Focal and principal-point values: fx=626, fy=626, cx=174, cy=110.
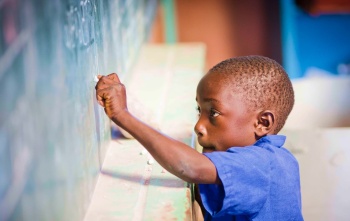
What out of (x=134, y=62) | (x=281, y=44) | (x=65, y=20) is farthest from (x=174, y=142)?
(x=281, y=44)

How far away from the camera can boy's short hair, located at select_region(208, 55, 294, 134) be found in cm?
126

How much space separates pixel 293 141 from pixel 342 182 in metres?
0.20

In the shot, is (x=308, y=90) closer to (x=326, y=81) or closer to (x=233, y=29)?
(x=326, y=81)

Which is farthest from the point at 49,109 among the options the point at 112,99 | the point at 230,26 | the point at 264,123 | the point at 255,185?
the point at 230,26

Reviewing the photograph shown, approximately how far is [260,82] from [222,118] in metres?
0.11

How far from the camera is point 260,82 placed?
1.27 meters

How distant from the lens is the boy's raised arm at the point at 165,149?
1.06m

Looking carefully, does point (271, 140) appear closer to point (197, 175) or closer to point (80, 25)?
point (197, 175)

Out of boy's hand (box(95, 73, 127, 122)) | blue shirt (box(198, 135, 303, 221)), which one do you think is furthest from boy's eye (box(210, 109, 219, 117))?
boy's hand (box(95, 73, 127, 122))

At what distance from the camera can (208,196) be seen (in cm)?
117

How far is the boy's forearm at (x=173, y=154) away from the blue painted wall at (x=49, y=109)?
0.12m

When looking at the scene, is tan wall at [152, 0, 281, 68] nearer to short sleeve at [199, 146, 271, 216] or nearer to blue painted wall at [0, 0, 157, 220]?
blue painted wall at [0, 0, 157, 220]

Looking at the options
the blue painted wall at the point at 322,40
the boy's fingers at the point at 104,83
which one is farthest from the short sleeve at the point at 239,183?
the blue painted wall at the point at 322,40

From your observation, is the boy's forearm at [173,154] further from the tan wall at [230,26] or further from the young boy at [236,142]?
the tan wall at [230,26]
